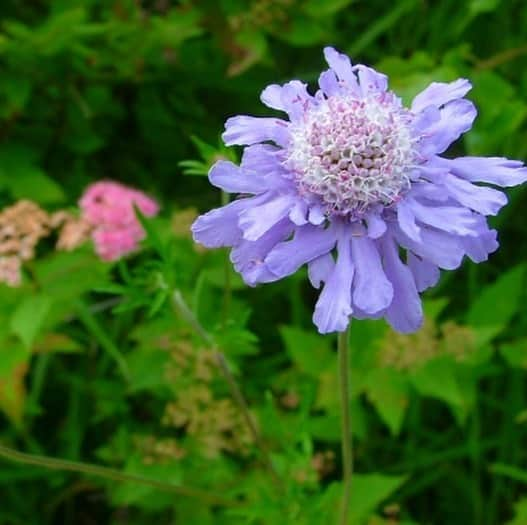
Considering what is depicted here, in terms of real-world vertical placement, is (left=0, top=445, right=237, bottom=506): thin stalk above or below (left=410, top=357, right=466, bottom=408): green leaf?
below

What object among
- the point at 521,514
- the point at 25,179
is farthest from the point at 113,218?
the point at 521,514

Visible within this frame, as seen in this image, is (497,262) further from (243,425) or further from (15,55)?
(15,55)

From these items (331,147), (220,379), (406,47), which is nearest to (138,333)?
(220,379)

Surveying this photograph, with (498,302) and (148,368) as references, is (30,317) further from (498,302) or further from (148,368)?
(498,302)

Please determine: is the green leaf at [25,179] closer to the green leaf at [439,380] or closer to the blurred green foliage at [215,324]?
the blurred green foliage at [215,324]

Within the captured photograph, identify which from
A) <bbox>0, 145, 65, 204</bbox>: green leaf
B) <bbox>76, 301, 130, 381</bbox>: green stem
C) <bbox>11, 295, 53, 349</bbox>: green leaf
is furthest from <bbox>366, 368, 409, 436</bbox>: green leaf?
<bbox>0, 145, 65, 204</bbox>: green leaf

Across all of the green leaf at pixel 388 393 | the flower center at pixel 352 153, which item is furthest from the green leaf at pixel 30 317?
the flower center at pixel 352 153

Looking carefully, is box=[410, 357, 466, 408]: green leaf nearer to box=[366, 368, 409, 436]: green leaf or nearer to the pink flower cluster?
box=[366, 368, 409, 436]: green leaf

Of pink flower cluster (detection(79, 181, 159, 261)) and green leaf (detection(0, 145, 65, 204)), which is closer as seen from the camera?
pink flower cluster (detection(79, 181, 159, 261))
